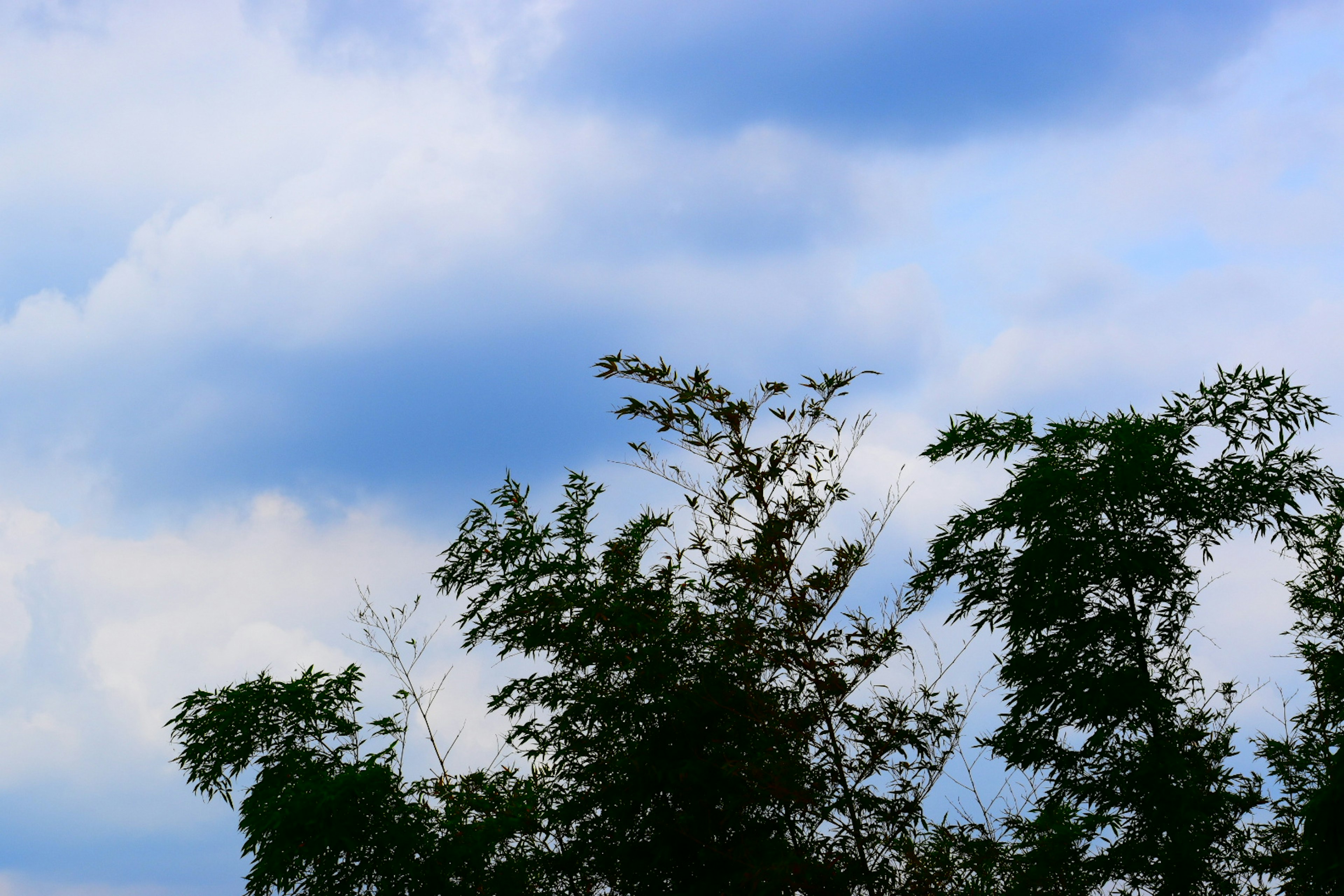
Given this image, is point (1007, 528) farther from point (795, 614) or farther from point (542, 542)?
point (542, 542)

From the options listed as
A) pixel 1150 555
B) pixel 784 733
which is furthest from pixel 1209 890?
pixel 784 733

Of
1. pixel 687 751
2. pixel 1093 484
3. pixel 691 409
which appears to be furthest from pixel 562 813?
pixel 1093 484

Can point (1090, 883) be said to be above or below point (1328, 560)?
below

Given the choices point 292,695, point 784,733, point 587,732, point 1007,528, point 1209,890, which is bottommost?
point 1209,890

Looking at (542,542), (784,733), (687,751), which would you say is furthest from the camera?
(542,542)

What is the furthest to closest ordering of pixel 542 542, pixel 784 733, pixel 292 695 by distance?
pixel 292 695 < pixel 542 542 < pixel 784 733

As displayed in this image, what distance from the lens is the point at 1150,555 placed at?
9203 mm

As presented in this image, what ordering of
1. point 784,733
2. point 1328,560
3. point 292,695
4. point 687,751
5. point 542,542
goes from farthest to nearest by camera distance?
1. point 1328,560
2. point 292,695
3. point 542,542
4. point 687,751
5. point 784,733

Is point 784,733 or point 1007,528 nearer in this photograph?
point 784,733

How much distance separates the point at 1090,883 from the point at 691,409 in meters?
5.33

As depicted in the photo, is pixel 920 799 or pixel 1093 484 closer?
pixel 920 799

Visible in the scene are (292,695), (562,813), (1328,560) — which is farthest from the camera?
(1328,560)

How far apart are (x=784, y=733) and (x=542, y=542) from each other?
2.68 metres

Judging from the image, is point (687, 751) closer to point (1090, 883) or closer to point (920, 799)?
point (920, 799)
